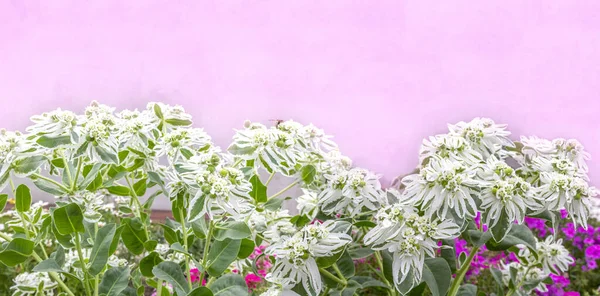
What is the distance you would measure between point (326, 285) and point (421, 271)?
21 centimetres

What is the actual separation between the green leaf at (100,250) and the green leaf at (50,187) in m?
0.09

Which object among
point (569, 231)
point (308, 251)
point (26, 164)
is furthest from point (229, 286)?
point (569, 231)

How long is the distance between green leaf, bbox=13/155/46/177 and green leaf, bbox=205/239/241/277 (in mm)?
293

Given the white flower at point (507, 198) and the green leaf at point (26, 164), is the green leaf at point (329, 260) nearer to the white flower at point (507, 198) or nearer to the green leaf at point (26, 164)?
→ the white flower at point (507, 198)

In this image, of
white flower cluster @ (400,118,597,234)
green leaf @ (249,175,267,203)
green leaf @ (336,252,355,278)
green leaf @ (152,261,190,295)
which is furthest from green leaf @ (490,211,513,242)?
green leaf @ (152,261,190,295)

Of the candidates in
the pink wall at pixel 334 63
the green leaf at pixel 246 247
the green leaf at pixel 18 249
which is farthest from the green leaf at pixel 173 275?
the pink wall at pixel 334 63

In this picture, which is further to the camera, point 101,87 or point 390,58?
point 101,87

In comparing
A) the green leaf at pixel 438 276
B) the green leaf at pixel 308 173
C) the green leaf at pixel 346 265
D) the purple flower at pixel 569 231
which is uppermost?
the green leaf at pixel 308 173

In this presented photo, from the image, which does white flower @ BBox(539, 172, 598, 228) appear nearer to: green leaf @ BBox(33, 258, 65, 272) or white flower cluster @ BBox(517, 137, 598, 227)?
white flower cluster @ BBox(517, 137, 598, 227)

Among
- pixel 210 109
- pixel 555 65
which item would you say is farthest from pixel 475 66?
pixel 210 109

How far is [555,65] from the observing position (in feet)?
8.71

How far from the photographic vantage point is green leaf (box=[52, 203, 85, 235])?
879 mm

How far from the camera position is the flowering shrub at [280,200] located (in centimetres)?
85

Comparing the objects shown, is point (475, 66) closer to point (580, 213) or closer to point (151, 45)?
point (151, 45)
